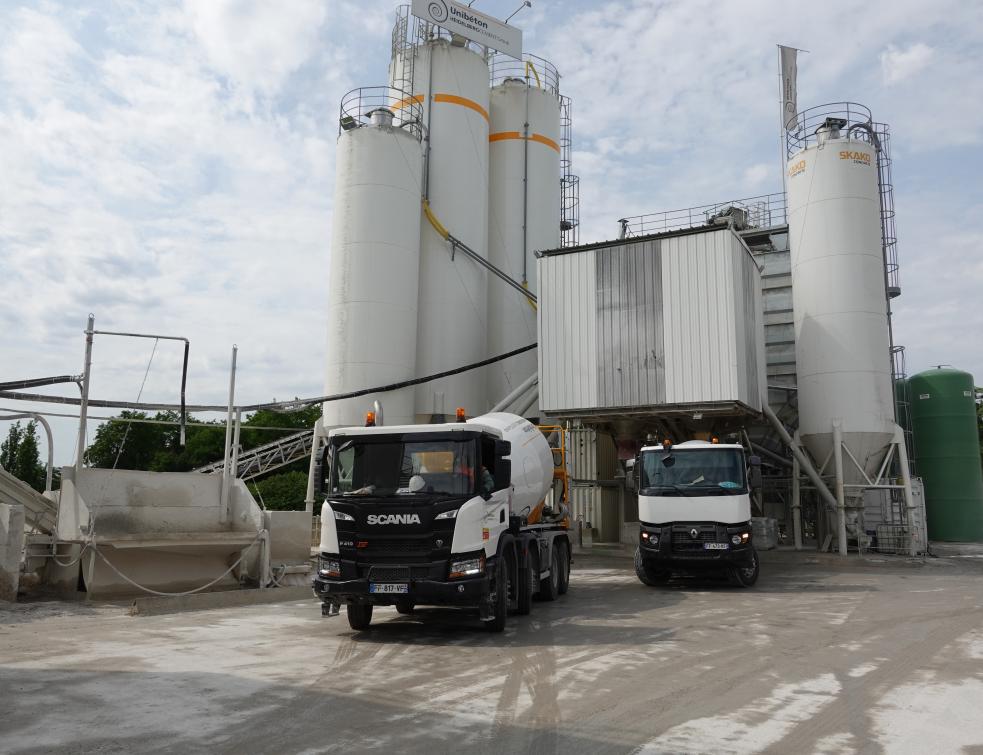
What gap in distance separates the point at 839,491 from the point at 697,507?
10225mm

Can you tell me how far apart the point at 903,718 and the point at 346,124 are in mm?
23217

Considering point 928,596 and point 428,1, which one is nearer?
point 928,596

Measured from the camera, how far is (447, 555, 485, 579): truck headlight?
33.3 ft

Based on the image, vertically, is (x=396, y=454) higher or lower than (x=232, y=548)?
higher

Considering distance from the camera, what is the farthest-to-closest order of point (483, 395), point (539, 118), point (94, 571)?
point (539, 118), point (483, 395), point (94, 571)

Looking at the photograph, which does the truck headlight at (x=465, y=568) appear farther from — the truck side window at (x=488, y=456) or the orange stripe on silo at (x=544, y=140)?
the orange stripe on silo at (x=544, y=140)

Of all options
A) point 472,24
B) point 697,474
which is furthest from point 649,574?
→ point 472,24

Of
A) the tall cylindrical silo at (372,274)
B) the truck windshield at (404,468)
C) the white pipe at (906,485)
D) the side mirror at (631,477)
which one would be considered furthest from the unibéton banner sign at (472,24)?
the truck windshield at (404,468)

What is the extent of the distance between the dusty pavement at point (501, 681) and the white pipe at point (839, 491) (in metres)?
10.7

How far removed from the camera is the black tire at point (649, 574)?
17.1m

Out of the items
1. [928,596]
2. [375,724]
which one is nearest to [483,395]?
[928,596]

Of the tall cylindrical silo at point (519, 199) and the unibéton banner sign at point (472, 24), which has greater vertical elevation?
the unibéton banner sign at point (472, 24)

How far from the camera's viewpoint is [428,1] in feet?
91.0

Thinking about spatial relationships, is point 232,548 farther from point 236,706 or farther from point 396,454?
point 236,706
